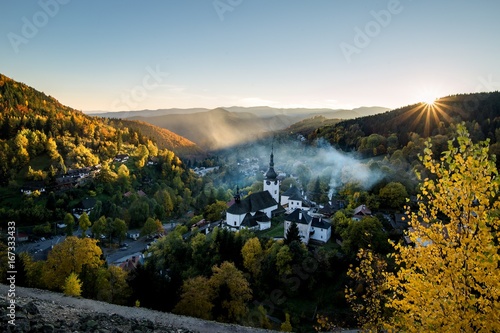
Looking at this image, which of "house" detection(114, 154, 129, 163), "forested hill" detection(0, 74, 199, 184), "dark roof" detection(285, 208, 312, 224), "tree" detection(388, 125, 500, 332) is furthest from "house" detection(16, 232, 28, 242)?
"tree" detection(388, 125, 500, 332)

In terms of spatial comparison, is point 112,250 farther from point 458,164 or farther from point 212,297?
point 458,164

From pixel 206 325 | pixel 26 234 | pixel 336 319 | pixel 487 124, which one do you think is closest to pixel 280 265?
pixel 336 319

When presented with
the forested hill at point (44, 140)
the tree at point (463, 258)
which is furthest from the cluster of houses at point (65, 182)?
the tree at point (463, 258)

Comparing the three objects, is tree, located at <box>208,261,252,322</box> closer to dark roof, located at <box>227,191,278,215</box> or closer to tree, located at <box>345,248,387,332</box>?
tree, located at <box>345,248,387,332</box>

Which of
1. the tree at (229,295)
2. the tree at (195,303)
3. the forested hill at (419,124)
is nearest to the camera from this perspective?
the tree at (195,303)

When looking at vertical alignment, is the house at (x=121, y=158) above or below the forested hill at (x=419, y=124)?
below

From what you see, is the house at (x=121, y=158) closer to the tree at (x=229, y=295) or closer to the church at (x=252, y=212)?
the church at (x=252, y=212)

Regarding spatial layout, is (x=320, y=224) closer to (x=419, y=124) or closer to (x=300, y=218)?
(x=300, y=218)

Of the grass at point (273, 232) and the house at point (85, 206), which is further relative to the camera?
the house at point (85, 206)
